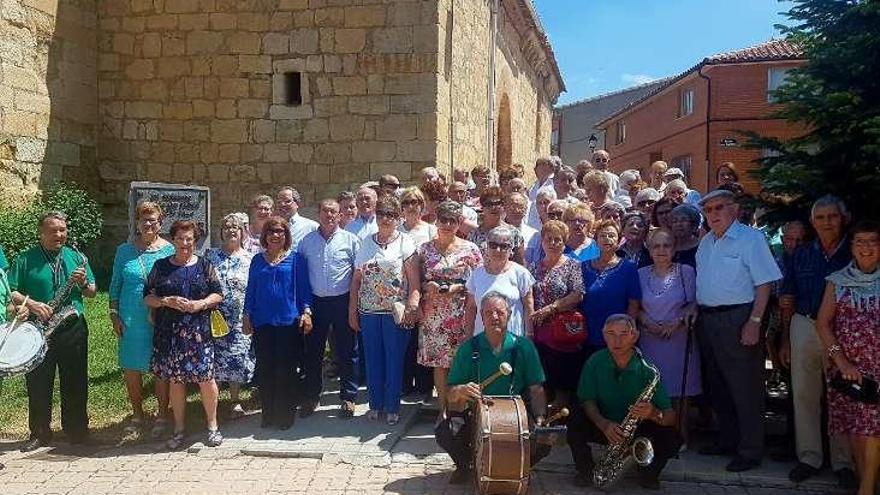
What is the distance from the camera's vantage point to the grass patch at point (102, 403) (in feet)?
19.4

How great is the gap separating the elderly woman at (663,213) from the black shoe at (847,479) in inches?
77.6

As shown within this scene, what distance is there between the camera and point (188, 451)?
Answer: 17.6 ft

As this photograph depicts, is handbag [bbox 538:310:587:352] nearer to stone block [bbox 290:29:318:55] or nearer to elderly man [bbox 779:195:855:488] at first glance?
elderly man [bbox 779:195:855:488]

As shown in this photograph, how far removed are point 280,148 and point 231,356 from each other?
18.2 ft

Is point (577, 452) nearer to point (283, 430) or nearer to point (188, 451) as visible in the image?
point (283, 430)

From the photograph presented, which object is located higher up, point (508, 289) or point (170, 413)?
point (508, 289)

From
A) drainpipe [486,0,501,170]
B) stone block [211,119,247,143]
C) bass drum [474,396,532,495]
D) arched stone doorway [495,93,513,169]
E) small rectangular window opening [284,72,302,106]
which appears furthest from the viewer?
arched stone doorway [495,93,513,169]

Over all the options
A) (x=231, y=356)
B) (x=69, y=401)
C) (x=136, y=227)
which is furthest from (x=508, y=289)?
(x=69, y=401)

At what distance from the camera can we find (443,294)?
5.47 meters

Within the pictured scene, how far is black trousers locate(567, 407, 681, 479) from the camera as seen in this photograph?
4.61 metres

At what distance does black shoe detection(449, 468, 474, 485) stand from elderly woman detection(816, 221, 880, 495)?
226cm

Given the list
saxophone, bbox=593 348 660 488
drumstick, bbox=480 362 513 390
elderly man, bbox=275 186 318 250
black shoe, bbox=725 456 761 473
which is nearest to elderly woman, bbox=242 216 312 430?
elderly man, bbox=275 186 318 250

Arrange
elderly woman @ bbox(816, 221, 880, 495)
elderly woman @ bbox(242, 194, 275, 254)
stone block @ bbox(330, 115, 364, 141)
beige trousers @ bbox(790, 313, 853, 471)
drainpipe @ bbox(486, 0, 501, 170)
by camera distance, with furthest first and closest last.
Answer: drainpipe @ bbox(486, 0, 501, 170)
stone block @ bbox(330, 115, 364, 141)
elderly woman @ bbox(242, 194, 275, 254)
beige trousers @ bbox(790, 313, 853, 471)
elderly woman @ bbox(816, 221, 880, 495)

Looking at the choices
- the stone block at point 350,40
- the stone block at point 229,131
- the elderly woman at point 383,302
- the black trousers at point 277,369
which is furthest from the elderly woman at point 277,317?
the stone block at point 229,131
